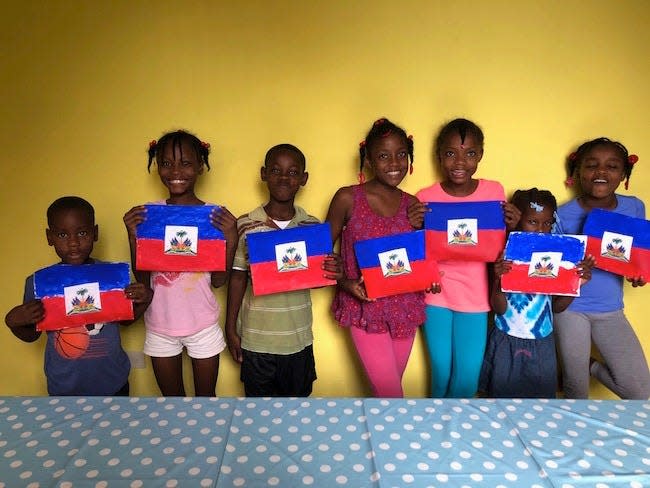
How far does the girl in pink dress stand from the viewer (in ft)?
6.49

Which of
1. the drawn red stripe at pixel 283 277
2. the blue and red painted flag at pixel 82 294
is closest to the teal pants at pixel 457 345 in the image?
the drawn red stripe at pixel 283 277

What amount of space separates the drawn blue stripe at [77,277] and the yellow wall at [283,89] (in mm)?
666

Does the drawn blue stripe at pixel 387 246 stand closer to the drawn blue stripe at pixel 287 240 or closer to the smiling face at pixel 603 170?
the drawn blue stripe at pixel 287 240

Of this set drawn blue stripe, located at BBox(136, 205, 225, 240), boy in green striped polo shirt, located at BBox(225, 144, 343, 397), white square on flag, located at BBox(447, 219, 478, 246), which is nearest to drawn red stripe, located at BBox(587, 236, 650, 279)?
white square on flag, located at BBox(447, 219, 478, 246)

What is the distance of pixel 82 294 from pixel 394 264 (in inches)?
49.0

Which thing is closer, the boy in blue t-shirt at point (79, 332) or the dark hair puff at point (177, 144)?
the boy in blue t-shirt at point (79, 332)

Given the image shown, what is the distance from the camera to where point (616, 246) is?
203 cm

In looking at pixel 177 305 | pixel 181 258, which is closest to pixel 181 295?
pixel 177 305

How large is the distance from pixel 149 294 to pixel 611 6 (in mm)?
2723

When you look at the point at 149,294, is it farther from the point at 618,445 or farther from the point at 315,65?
the point at 618,445

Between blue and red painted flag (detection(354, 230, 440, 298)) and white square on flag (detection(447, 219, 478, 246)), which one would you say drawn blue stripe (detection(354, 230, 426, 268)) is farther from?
white square on flag (detection(447, 219, 478, 246))

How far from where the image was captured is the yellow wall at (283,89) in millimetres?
Result: 2191

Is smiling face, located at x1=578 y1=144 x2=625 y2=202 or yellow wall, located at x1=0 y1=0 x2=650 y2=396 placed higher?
yellow wall, located at x1=0 y1=0 x2=650 y2=396

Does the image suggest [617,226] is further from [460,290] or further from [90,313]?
[90,313]
